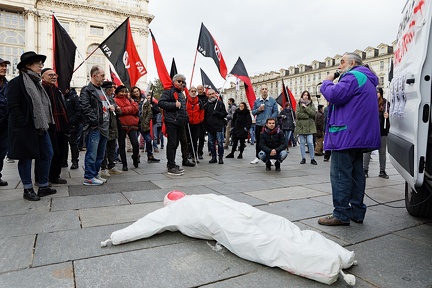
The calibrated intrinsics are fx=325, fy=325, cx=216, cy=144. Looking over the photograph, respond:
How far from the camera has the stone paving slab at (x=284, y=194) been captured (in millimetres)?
4740

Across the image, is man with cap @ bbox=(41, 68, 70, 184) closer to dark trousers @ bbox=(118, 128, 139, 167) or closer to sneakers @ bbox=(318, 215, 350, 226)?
dark trousers @ bbox=(118, 128, 139, 167)

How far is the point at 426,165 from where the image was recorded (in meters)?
2.62

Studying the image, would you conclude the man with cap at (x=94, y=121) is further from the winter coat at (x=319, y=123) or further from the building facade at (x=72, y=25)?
the building facade at (x=72, y=25)

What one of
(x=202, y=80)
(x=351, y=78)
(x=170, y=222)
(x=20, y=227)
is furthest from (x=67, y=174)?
(x=202, y=80)

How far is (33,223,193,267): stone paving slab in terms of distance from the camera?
8.64 ft

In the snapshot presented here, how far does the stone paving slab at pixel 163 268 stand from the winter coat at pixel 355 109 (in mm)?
1709

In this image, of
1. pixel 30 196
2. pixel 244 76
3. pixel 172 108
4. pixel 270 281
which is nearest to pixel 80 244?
pixel 270 281

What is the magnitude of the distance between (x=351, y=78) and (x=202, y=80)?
11486mm

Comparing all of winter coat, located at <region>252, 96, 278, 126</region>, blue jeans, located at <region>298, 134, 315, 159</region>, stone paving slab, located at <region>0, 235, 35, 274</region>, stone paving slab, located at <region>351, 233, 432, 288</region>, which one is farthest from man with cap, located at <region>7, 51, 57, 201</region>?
blue jeans, located at <region>298, 134, 315, 159</region>

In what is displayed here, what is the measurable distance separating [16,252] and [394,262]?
3082 mm

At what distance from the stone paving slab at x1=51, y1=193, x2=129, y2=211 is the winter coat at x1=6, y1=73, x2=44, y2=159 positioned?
0.73 metres

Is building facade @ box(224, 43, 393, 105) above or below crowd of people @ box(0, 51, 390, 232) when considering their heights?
above

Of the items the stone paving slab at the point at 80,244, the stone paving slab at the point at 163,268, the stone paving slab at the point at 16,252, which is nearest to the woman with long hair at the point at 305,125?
the stone paving slab at the point at 80,244

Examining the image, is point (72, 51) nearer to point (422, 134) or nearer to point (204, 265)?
point (204, 265)
